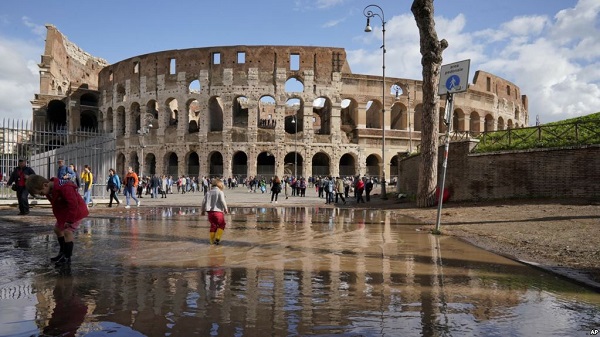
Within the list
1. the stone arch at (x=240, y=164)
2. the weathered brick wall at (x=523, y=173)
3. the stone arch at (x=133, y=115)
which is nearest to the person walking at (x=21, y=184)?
the weathered brick wall at (x=523, y=173)

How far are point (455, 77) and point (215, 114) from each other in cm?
3682

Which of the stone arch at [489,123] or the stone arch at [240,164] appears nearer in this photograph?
the stone arch at [240,164]

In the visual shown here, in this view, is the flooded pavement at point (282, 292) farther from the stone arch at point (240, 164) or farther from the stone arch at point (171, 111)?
the stone arch at point (171, 111)

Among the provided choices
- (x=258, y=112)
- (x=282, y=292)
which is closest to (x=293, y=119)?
(x=258, y=112)

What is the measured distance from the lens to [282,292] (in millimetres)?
4402

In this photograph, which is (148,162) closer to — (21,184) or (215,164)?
(215,164)

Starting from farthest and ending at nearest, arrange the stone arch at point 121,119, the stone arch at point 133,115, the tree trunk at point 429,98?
1. the stone arch at point 121,119
2. the stone arch at point 133,115
3. the tree trunk at point 429,98

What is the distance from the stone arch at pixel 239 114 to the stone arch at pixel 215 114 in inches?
57.0

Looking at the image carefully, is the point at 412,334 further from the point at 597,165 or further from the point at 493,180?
the point at 493,180

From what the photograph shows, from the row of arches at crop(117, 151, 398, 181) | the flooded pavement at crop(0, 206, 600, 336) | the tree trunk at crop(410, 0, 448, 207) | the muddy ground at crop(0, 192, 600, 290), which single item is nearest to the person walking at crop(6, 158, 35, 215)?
the muddy ground at crop(0, 192, 600, 290)

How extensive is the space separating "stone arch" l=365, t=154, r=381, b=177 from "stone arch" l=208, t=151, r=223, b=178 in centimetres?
1353

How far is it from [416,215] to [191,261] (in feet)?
30.0

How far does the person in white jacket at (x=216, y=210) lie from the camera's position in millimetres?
7535

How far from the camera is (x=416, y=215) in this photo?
1373 cm
